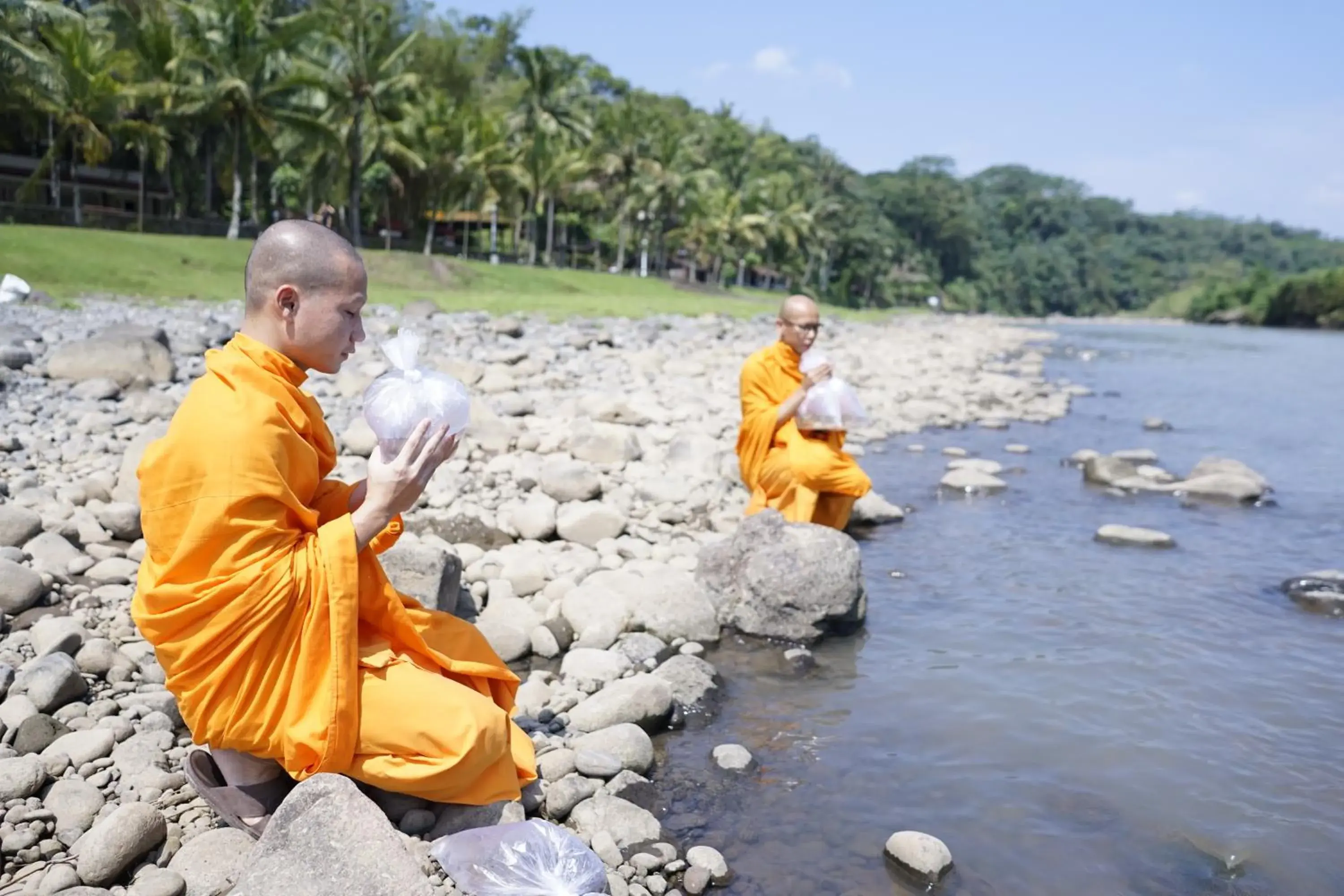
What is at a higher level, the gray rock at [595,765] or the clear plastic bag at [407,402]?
the clear plastic bag at [407,402]

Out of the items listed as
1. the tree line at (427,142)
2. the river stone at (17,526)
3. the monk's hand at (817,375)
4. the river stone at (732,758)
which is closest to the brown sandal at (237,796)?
the river stone at (732,758)

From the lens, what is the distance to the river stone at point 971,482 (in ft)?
35.9

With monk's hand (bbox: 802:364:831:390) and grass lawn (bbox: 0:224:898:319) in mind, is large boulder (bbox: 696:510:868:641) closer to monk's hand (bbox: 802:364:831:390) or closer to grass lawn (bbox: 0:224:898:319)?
monk's hand (bbox: 802:364:831:390)

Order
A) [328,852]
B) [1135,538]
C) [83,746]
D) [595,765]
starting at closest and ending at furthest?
[328,852]
[83,746]
[595,765]
[1135,538]

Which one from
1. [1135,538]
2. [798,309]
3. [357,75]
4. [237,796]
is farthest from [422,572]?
[357,75]

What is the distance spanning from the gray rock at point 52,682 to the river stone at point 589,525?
3495 mm

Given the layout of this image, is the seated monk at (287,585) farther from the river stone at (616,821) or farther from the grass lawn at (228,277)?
the grass lawn at (228,277)

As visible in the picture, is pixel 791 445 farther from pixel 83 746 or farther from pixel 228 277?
pixel 228 277

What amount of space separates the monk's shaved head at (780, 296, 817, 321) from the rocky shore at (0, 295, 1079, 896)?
1.59 meters

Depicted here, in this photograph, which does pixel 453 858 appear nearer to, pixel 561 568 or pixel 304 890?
pixel 304 890

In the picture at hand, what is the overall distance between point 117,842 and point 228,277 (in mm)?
24131

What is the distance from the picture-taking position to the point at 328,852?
2.74 meters

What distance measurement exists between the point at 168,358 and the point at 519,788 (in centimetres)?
883

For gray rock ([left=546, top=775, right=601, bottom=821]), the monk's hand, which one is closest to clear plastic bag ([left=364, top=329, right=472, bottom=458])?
gray rock ([left=546, top=775, right=601, bottom=821])
